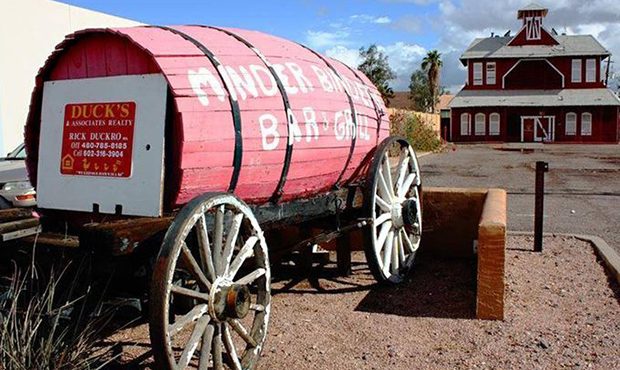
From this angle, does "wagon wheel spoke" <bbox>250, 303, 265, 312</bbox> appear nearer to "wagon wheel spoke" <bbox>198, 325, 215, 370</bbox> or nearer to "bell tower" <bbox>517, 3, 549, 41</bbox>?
"wagon wheel spoke" <bbox>198, 325, 215, 370</bbox>

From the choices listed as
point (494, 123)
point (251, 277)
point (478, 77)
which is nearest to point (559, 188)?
point (251, 277)

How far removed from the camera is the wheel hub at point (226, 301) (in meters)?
3.22

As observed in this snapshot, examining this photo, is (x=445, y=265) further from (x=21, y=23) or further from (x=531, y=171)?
(x=531, y=171)

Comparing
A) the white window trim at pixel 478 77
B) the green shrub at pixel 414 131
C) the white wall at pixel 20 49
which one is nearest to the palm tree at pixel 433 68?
the white window trim at pixel 478 77

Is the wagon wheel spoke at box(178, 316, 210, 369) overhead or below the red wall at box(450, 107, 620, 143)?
below

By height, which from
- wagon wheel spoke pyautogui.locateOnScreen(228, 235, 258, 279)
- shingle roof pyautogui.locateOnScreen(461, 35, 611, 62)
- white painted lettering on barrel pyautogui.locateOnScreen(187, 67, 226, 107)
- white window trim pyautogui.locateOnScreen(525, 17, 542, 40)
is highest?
white window trim pyautogui.locateOnScreen(525, 17, 542, 40)

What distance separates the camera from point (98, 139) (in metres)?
3.83

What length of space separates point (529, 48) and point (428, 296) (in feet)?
144

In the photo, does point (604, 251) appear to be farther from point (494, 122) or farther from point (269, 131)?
point (494, 122)

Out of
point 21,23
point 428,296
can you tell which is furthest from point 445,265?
point 21,23

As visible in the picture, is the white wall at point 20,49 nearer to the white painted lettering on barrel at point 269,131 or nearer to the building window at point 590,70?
the white painted lettering on barrel at point 269,131

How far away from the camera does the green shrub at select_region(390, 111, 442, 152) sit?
27562 millimetres

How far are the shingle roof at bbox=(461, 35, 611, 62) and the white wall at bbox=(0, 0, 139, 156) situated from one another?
35286 millimetres

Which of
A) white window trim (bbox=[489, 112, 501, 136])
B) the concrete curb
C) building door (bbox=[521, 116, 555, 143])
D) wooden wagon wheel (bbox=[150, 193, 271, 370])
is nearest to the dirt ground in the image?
the concrete curb
